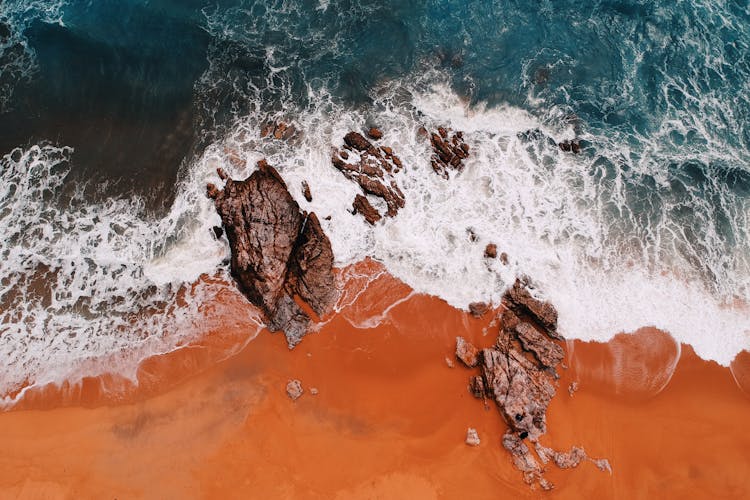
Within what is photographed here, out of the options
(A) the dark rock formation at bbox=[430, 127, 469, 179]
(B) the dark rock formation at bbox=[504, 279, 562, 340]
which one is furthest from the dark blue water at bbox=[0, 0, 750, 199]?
(B) the dark rock formation at bbox=[504, 279, 562, 340]

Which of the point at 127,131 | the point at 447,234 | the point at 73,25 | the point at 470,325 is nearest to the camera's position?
the point at 470,325

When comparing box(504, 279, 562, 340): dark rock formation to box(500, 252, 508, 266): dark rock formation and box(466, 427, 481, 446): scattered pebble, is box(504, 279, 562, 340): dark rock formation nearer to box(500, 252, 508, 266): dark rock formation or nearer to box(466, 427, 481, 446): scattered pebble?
box(500, 252, 508, 266): dark rock formation

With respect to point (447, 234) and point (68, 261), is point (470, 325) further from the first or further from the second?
point (68, 261)

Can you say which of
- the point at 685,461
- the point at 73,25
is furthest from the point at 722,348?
the point at 73,25

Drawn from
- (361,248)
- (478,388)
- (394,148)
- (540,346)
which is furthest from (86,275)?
(540,346)

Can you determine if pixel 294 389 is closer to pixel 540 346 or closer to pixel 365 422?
pixel 365 422
